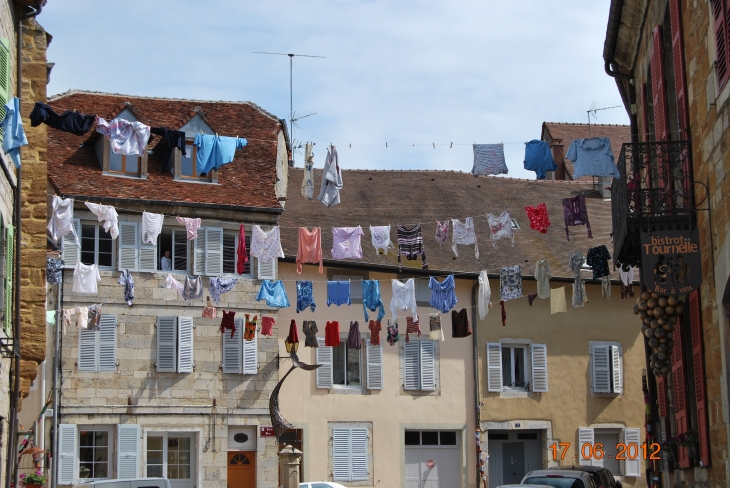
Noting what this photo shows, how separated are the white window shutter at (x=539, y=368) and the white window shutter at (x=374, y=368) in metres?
4.06

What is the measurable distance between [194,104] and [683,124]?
20.3 meters

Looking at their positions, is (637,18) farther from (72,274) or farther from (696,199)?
(72,274)

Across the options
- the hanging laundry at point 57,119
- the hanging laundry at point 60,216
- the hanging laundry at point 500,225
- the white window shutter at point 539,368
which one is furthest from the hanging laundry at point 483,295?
the hanging laundry at point 57,119

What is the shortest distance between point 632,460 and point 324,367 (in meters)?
8.46

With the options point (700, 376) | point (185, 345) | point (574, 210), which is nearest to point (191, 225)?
point (185, 345)

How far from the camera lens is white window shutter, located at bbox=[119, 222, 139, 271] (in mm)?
28141

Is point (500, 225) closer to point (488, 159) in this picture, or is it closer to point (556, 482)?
point (488, 159)

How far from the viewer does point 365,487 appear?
29781 mm

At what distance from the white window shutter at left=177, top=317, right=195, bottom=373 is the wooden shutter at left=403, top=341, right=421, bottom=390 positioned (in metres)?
5.58

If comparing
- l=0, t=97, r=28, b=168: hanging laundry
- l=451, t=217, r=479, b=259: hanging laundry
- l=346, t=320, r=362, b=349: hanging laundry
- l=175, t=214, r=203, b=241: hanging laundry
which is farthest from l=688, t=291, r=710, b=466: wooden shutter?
l=346, t=320, r=362, b=349: hanging laundry

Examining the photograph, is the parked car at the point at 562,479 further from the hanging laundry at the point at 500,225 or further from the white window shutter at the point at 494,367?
the white window shutter at the point at 494,367

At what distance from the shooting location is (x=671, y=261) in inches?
487

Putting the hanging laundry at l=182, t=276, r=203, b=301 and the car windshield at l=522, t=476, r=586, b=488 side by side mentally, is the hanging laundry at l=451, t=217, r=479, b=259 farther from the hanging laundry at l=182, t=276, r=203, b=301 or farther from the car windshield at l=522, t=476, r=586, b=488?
the car windshield at l=522, t=476, r=586, b=488

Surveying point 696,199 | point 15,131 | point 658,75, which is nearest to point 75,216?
point 15,131
